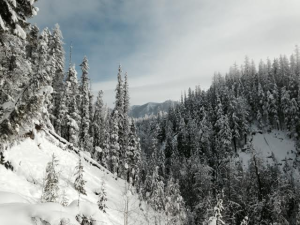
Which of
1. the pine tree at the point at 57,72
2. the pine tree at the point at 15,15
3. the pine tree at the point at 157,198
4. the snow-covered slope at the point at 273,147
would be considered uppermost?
the pine tree at the point at 57,72

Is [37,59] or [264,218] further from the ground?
[37,59]

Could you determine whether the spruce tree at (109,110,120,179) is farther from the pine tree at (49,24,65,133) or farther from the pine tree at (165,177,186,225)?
the pine tree at (165,177,186,225)

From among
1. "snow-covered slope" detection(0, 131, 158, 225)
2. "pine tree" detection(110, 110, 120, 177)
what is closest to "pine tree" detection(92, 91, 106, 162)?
"pine tree" detection(110, 110, 120, 177)

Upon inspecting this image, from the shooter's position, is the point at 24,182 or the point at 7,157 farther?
the point at 7,157

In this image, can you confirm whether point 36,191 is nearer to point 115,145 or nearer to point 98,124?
point 115,145

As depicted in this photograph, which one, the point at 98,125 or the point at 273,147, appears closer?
the point at 98,125

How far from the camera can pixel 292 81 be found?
288ft

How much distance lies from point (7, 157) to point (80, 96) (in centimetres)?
3086

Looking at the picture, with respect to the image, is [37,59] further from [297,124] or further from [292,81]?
[292,81]

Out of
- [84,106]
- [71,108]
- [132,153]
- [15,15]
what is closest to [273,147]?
[132,153]

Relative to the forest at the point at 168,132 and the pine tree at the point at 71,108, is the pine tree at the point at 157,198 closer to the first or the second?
the forest at the point at 168,132

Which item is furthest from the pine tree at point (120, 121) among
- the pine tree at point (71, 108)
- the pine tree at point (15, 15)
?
the pine tree at point (15, 15)

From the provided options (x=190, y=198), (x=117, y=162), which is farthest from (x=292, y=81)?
(x=117, y=162)

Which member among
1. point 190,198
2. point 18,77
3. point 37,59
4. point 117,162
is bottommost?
point 190,198
